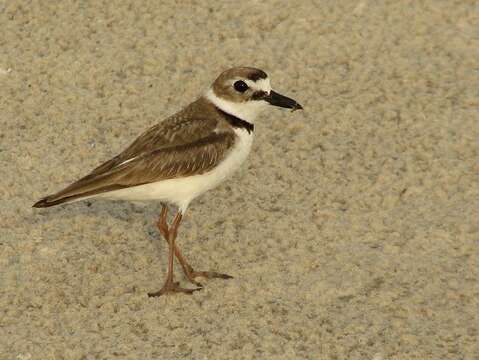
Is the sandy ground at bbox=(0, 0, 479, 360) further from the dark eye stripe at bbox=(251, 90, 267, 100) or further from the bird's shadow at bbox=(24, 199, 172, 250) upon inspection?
the dark eye stripe at bbox=(251, 90, 267, 100)

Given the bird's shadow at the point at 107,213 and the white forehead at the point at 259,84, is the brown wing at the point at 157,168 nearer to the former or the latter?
the white forehead at the point at 259,84

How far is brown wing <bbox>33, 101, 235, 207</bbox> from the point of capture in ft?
17.7

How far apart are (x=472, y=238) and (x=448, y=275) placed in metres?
0.46

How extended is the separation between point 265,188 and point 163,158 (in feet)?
4.50

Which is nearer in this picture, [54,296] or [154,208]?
[54,296]

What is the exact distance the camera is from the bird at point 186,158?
5445 millimetres

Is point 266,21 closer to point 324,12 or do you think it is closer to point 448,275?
point 324,12

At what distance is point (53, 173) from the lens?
A: 22.1 feet

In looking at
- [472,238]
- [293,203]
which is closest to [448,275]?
[472,238]

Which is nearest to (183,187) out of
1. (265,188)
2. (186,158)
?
(186,158)

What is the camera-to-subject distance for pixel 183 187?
18.2 feet

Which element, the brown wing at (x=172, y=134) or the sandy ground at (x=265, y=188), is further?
the brown wing at (x=172, y=134)

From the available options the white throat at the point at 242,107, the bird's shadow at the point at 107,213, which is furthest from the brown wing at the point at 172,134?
the bird's shadow at the point at 107,213

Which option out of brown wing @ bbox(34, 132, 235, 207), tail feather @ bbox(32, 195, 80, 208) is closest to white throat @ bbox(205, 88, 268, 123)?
brown wing @ bbox(34, 132, 235, 207)
